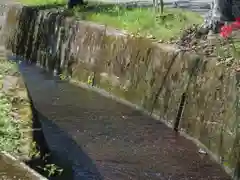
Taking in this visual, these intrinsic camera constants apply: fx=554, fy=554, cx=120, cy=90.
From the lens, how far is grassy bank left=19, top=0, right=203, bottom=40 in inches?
457

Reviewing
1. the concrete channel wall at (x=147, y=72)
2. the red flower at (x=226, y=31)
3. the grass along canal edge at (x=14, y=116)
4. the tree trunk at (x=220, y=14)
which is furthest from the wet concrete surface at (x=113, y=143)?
the tree trunk at (x=220, y=14)

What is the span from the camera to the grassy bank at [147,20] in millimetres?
11609

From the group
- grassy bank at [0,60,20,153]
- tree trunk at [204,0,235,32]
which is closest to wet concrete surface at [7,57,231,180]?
grassy bank at [0,60,20,153]

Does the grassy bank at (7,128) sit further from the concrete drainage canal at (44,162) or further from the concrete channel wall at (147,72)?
the concrete channel wall at (147,72)

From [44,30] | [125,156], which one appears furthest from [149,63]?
[44,30]

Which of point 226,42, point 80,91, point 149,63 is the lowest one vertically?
point 80,91

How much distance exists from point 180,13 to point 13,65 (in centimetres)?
470

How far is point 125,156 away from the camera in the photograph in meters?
8.72

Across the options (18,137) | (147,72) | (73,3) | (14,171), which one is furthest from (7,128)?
(73,3)

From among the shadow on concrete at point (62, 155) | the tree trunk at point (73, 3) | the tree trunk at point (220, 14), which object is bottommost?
the shadow on concrete at point (62, 155)

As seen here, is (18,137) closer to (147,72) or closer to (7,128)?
(7,128)

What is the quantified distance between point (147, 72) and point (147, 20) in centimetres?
180

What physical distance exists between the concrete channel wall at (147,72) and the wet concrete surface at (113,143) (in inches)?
12.0

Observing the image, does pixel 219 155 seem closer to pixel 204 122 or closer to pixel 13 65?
pixel 204 122
